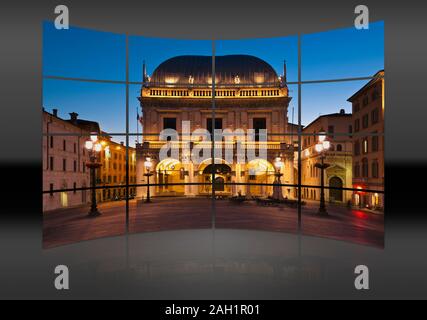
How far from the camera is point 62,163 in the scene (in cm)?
3309

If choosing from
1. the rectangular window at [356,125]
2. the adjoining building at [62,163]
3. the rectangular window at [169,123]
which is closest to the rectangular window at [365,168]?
the rectangular window at [356,125]

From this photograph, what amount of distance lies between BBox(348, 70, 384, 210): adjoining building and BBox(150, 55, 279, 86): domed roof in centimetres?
1100

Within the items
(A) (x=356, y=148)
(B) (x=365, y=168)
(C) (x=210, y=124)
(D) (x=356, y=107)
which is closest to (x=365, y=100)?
(D) (x=356, y=107)

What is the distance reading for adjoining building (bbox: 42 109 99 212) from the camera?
1207 inches

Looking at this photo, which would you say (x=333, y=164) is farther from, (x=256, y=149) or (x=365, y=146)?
(x=256, y=149)

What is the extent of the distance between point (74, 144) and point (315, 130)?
33.5 m

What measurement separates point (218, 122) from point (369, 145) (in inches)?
694

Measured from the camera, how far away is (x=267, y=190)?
3161 centimetres

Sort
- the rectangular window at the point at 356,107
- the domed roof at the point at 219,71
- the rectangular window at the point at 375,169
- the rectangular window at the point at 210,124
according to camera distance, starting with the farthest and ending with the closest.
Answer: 1. the domed roof at the point at 219,71
2. the rectangular window at the point at 210,124
3. the rectangular window at the point at 356,107
4. the rectangular window at the point at 375,169

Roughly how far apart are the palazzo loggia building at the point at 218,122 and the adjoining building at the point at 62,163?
8.65 meters

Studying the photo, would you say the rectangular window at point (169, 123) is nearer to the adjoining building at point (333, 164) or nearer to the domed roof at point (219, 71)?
the domed roof at point (219, 71)

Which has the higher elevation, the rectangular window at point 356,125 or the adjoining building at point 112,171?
the rectangular window at point 356,125

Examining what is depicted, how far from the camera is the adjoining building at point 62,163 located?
101ft
